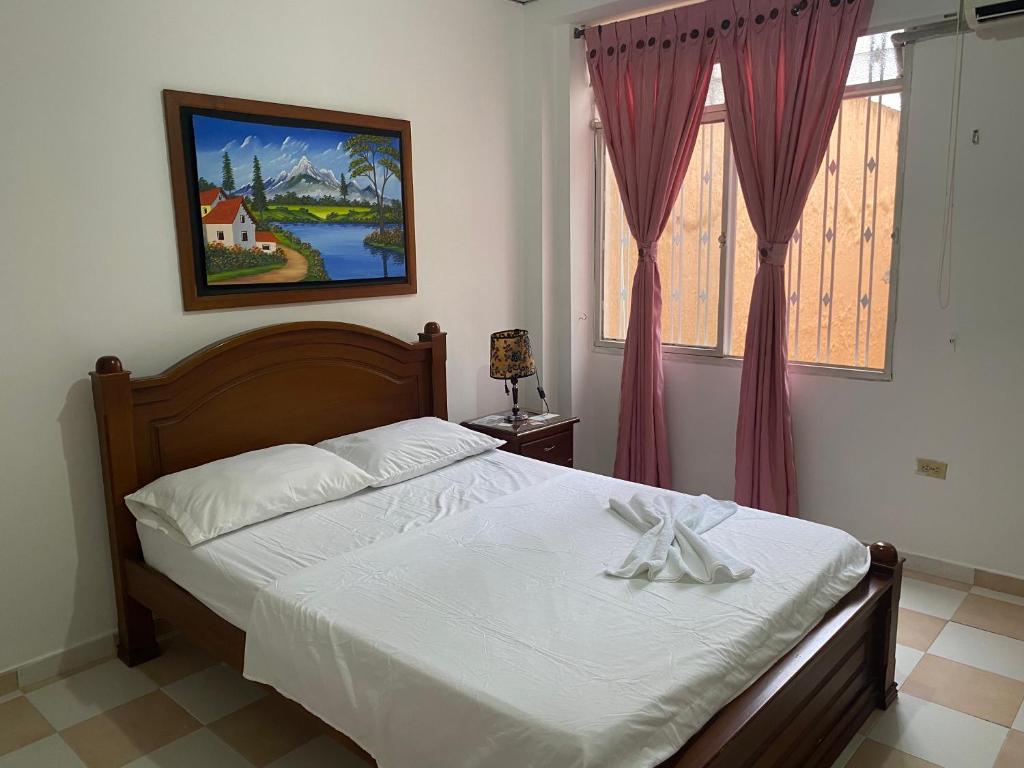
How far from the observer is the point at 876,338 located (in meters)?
3.35

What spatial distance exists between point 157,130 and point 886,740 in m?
3.03

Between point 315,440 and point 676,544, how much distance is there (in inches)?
Result: 62.9

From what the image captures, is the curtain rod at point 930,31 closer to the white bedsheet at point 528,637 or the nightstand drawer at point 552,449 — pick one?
the white bedsheet at point 528,637

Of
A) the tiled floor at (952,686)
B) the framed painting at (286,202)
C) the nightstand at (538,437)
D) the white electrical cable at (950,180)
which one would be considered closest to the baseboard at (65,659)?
the framed painting at (286,202)

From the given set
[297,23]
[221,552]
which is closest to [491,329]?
[297,23]

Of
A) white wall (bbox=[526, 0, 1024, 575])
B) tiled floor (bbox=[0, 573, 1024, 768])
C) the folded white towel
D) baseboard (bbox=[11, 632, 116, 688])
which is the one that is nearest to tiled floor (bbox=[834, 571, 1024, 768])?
tiled floor (bbox=[0, 573, 1024, 768])

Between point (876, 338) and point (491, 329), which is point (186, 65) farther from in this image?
point (876, 338)

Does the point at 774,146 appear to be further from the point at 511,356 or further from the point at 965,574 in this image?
the point at 965,574

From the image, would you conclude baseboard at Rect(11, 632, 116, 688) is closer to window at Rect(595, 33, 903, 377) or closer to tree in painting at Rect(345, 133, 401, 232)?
tree in painting at Rect(345, 133, 401, 232)

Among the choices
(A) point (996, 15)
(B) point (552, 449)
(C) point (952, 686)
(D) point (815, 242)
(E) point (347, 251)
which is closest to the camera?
(A) point (996, 15)

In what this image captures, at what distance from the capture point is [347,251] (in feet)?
10.9

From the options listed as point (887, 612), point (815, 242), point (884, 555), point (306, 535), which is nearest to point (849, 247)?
point (815, 242)

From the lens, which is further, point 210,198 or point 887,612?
point 210,198

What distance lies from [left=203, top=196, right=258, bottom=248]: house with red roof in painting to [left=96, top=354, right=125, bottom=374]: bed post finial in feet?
1.91
